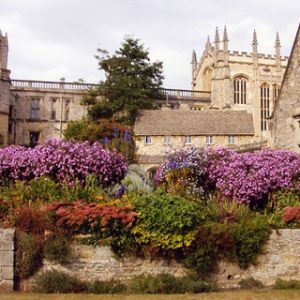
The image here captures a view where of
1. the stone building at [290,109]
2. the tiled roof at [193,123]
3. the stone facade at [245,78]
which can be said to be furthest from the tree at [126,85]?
the stone building at [290,109]

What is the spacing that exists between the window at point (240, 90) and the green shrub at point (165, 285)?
5497 cm

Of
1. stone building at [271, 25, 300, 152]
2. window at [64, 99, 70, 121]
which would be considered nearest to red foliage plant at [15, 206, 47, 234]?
stone building at [271, 25, 300, 152]

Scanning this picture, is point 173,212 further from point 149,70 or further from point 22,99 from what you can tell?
point 22,99

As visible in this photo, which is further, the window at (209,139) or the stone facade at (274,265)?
the window at (209,139)

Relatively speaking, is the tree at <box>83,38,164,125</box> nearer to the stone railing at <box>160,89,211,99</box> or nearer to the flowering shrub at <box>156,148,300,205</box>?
the stone railing at <box>160,89,211,99</box>

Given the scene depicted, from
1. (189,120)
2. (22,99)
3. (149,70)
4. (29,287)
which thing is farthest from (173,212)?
(22,99)

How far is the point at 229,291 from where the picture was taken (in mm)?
11734

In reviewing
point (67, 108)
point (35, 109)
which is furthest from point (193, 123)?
point (35, 109)

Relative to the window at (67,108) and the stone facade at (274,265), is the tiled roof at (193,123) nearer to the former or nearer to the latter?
the window at (67,108)

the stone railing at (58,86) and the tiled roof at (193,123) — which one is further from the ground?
the stone railing at (58,86)

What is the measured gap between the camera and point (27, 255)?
38.1ft

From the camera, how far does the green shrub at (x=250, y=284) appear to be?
12.1 metres

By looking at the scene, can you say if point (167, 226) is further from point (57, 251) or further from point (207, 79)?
point (207, 79)

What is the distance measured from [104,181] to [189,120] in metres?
27.7
